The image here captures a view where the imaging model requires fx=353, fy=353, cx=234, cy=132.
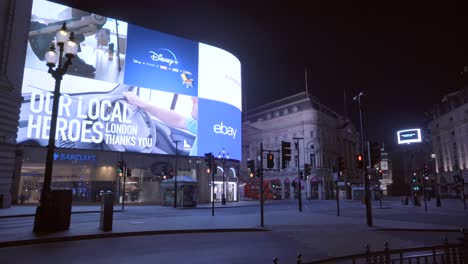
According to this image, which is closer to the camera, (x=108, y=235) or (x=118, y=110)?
(x=108, y=235)

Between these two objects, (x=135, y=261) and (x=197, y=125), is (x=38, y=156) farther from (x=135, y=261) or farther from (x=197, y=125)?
(x=135, y=261)

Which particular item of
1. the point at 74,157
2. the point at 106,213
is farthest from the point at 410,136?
the point at 106,213

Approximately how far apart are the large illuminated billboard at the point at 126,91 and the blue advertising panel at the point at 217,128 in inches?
6.3

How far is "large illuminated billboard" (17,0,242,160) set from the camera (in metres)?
42.7

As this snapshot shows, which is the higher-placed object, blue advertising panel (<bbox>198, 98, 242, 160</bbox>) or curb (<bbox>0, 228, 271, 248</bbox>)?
blue advertising panel (<bbox>198, 98, 242, 160</bbox>)

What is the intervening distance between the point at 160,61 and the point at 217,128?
13905 millimetres

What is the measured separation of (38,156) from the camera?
42562mm

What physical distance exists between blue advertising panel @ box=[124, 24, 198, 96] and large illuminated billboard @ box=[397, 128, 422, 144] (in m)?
53.9

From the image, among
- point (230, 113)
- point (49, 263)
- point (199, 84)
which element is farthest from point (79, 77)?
point (49, 263)

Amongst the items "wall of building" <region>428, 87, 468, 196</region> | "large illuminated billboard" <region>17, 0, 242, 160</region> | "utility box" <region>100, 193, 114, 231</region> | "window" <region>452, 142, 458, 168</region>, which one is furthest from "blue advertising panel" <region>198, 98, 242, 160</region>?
"window" <region>452, 142, 458, 168</region>

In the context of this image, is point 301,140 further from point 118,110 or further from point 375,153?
point 375,153

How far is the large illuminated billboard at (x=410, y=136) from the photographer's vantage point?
8100cm

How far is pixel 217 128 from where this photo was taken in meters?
57.8

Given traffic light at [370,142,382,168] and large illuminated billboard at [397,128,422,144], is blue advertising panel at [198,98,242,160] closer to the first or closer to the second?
traffic light at [370,142,382,168]
